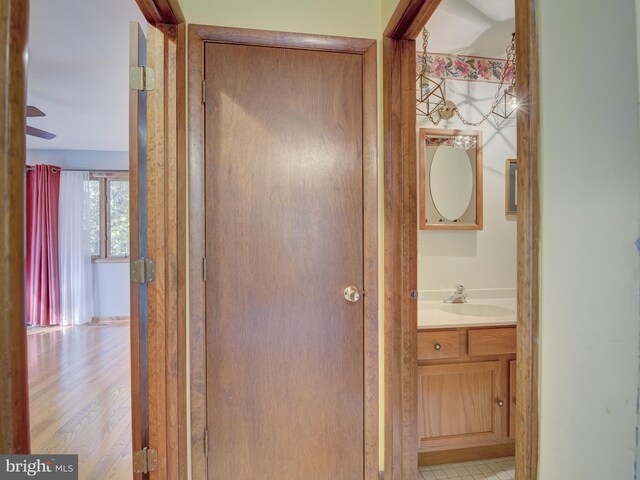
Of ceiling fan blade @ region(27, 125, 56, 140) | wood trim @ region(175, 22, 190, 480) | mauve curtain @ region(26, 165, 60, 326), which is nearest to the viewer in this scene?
wood trim @ region(175, 22, 190, 480)

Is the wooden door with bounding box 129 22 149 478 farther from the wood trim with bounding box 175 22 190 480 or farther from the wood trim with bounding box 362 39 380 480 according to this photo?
the wood trim with bounding box 362 39 380 480

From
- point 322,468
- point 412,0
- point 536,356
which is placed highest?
point 412,0

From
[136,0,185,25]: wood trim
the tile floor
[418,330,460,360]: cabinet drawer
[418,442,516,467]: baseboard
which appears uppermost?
[136,0,185,25]: wood trim

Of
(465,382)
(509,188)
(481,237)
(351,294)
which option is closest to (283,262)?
(351,294)

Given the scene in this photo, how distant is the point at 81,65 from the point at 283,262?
7.86 feet

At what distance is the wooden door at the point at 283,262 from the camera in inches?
53.7

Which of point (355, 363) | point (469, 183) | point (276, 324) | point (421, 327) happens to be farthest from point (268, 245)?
point (469, 183)

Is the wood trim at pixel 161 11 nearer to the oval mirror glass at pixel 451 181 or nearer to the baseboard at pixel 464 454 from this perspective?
the oval mirror glass at pixel 451 181

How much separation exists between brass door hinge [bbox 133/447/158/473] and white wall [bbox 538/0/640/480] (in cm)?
129

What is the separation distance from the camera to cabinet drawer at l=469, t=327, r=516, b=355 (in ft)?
5.36

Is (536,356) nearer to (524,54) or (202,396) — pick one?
(524,54)

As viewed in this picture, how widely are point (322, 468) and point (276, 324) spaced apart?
672 millimetres

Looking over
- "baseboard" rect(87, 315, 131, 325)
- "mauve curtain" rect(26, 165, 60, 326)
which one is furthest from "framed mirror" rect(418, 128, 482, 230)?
"mauve curtain" rect(26, 165, 60, 326)

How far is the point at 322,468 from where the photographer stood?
4.65 feet
